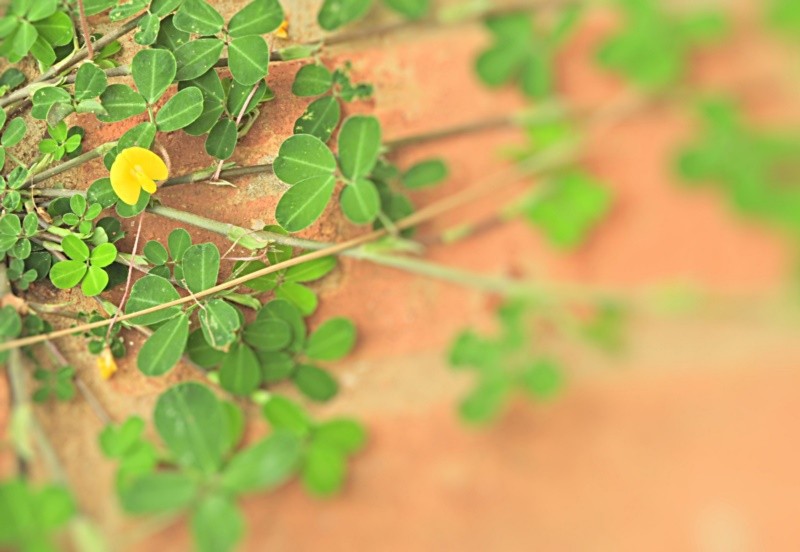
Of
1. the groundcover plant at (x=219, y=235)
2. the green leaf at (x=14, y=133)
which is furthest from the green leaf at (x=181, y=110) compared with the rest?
the green leaf at (x=14, y=133)

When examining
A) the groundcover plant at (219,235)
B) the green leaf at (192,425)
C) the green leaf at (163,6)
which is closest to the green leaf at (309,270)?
the groundcover plant at (219,235)

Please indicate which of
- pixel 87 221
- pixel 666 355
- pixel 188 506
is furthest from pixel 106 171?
pixel 666 355

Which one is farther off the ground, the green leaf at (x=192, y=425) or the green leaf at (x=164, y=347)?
the green leaf at (x=164, y=347)

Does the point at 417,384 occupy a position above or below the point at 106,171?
below

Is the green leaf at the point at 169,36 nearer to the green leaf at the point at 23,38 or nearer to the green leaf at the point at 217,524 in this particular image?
the green leaf at the point at 23,38

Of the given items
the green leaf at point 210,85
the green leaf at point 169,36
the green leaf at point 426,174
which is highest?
the green leaf at point 169,36

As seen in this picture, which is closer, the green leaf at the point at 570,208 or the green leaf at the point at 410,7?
the green leaf at the point at 570,208

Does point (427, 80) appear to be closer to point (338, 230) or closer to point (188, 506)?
point (338, 230)
